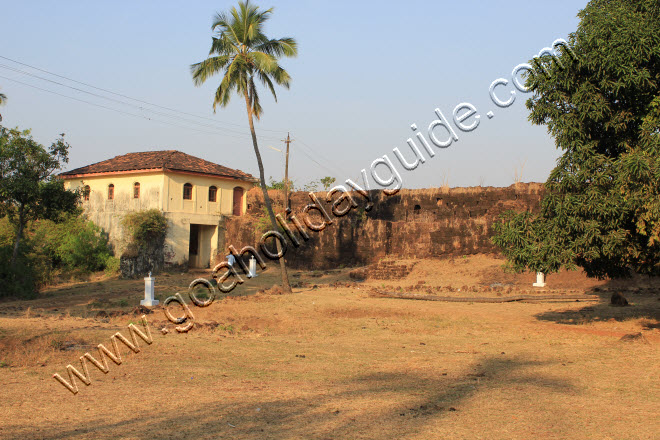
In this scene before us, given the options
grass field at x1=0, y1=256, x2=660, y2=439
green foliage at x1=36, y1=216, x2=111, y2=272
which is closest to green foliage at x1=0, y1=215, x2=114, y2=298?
green foliage at x1=36, y1=216, x2=111, y2=272

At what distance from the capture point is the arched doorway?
30.4 meters

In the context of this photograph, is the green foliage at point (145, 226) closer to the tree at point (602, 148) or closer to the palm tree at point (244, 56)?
the palm tree at point (244, 56)

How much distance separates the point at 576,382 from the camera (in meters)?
7.64

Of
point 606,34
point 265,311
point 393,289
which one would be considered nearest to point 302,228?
point 393,289

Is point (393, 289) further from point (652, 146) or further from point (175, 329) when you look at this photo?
point (652, 146)

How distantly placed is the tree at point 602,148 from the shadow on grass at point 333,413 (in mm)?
2980

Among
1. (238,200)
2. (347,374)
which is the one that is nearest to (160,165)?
(238,200)

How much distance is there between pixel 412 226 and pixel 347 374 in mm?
15976

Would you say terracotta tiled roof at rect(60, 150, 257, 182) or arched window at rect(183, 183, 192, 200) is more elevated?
terracotta tiled roof at rect(60, 150, 257, 182)

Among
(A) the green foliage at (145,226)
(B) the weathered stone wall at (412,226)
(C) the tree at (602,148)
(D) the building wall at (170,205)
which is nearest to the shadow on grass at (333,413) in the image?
(C) the tree at (602,148)

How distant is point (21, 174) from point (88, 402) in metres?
15.2

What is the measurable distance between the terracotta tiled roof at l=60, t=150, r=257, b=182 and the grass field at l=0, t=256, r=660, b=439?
13.0 meters

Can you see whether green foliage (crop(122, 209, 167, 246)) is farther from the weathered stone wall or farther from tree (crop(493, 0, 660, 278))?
tree (crop(493, 0, 660, 278))

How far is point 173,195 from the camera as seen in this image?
27500mm
